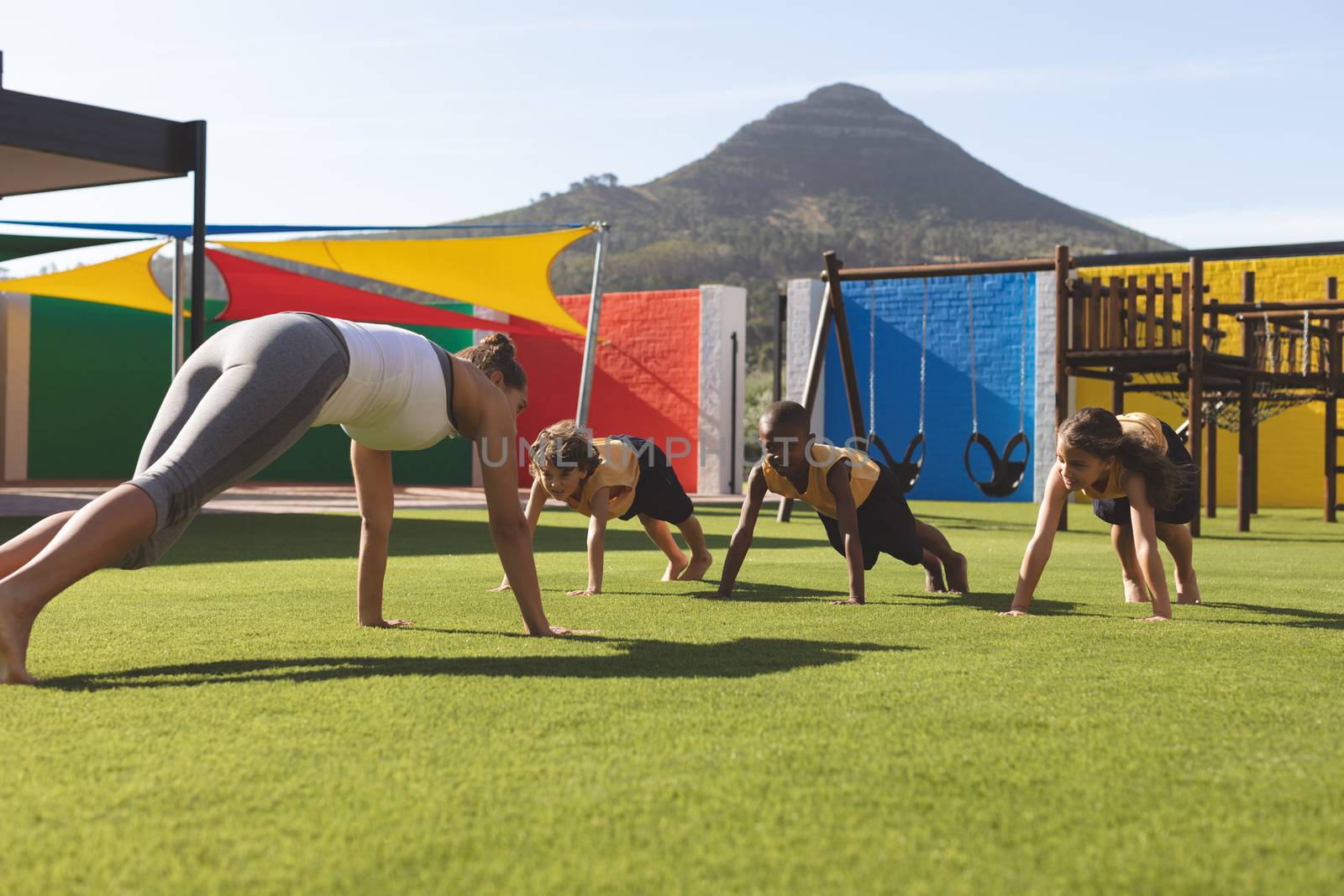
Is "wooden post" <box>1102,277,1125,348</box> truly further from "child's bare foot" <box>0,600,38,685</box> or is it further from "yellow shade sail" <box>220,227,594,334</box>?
"child's bare foot" <box>0,600,38,685</box>

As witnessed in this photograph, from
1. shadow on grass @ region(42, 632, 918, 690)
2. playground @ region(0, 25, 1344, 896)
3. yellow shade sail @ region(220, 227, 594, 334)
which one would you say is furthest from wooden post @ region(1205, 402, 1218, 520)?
shadow on grass @ region(42, 632, 918, 690)

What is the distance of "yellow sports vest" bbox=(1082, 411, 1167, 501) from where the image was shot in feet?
16.3

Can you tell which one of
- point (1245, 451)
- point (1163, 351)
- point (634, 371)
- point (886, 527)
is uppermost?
point (634, 371)

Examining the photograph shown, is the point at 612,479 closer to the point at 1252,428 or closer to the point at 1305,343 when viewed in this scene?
the point at 1252,428

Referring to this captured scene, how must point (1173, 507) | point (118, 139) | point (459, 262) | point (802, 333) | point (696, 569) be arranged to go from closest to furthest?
point (1173, 507), point (696, 569), point (118, 139), point (459, 262), point (802, 333)

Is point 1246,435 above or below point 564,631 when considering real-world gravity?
above

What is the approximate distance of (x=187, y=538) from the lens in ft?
28.9

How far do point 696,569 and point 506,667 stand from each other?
2.94m

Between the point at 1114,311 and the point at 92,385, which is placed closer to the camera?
the point at 1114,311

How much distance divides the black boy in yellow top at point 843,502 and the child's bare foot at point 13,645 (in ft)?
9.58

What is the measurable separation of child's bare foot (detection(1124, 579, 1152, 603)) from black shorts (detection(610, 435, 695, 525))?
1.99m

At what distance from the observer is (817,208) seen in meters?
79.8

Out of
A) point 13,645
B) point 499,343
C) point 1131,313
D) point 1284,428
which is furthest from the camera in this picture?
point 1284,428

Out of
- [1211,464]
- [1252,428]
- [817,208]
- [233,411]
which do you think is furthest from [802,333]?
[817,208]
